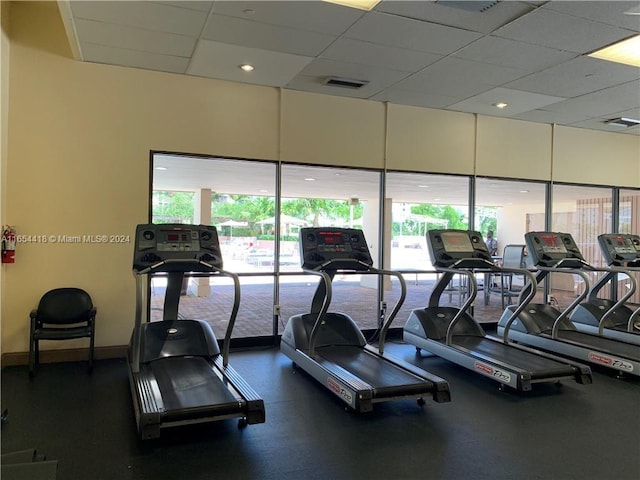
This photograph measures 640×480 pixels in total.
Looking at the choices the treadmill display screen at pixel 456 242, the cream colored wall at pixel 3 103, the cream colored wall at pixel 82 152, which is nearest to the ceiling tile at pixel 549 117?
the treadmill display screen at pixel 456 242

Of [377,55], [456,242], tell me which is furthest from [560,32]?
[456,242]

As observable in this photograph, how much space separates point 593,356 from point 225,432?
3.99 m

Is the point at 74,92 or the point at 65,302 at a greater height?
the point at 74,92

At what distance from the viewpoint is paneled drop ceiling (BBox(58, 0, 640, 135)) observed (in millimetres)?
3738

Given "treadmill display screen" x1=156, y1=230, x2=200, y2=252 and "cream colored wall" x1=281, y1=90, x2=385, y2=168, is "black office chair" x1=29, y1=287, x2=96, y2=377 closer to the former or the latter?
"treadmill display screen" x1=156, y1=230, x2=200, y2=252

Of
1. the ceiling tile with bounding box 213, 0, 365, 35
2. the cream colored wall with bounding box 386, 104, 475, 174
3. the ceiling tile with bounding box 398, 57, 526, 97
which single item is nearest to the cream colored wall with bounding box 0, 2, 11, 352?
the ceiling tile with bounding box 213, 0, 365, 35

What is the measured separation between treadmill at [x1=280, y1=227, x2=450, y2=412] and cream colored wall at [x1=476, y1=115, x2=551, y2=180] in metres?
2.99

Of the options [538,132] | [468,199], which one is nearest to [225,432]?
[468,199]

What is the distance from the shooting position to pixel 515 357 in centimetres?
471

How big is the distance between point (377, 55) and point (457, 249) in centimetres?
234

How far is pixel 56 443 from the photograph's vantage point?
10.2ft

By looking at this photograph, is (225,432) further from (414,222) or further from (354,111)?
(414,222)

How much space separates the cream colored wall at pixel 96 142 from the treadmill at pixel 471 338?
2.15m

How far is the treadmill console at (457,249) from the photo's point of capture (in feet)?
17.1
